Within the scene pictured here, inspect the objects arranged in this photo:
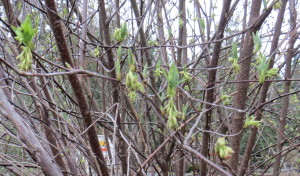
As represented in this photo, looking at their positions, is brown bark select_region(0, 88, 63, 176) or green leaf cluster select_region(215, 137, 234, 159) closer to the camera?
green leaf cluster select_region(215, 137, 234, 159)

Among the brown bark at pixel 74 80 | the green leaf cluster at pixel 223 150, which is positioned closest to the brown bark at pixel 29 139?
the brown bark at pixel 74 80

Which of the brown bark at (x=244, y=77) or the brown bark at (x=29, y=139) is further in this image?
the brown bark at (x=244, y=77)

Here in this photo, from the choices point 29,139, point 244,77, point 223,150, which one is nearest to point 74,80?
point 29,139

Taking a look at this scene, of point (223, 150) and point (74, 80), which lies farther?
point (74, 80)

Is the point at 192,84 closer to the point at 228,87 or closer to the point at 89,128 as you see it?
the point at 228,87

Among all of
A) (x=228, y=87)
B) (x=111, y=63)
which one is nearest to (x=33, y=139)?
(x=111, y=63)

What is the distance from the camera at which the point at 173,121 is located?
0.86 meters

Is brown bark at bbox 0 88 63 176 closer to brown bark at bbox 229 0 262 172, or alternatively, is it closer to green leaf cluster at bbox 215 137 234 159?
green leaf cluster at bbox 215 137 234 159

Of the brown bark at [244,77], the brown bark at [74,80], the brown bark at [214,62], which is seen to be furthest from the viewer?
the brown bark at [244,77]

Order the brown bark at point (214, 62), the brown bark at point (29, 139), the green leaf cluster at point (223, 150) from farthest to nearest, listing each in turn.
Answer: the brown bark at point (214, 62) < the brown bark at point (29, 139) < the green leaf cluster at point (223, 150)

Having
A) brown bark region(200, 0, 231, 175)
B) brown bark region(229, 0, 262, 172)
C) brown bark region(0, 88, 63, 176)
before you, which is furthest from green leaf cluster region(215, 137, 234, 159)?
brown bark region(229, 0, 262, 172)

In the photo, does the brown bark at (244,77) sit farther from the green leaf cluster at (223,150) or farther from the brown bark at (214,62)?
the green leaf cluster at (223,150)

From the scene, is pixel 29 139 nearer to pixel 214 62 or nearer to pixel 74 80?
pixel 74 80

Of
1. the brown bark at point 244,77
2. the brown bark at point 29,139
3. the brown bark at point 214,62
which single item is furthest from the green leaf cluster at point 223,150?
the brown bark at point 244,77
